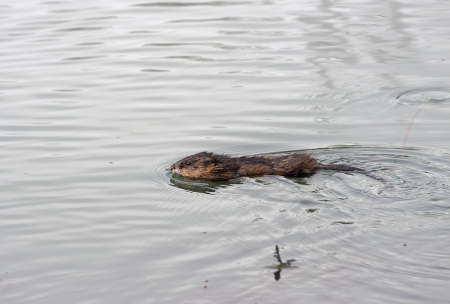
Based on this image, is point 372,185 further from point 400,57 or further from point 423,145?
point 400,57

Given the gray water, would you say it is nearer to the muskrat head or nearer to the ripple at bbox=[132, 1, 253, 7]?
the muskrat head

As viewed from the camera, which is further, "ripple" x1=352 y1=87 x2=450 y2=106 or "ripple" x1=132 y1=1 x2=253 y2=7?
"ripple" x1=132 y1=1 x2=253 y2=7

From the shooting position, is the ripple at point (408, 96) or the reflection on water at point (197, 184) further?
the ripple at point (408, 96)

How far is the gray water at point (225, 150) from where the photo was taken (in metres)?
4.78

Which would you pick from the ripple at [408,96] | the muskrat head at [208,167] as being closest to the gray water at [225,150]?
the ripple at [408,96]

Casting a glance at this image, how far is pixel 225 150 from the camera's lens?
8078 mm

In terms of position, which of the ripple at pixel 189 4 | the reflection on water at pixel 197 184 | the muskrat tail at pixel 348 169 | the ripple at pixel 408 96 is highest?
the ripple at pixel 189 4

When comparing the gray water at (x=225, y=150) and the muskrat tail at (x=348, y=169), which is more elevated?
the gray water at (x=225, y=150)

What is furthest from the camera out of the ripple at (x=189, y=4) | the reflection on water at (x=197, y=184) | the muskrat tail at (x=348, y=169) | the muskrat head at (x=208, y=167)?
the ripple at (x=189, y=4)

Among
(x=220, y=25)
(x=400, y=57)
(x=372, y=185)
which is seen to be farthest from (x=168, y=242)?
(x=220, y=25)

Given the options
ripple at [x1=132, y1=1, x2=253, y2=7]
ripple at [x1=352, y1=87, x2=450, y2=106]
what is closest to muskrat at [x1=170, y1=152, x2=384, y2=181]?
ripple at [x1=352, y1=87, x2=450, y2=106]

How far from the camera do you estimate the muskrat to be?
6992 mm

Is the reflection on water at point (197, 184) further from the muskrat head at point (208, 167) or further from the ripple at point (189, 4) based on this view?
the ripple at point (189, 4)

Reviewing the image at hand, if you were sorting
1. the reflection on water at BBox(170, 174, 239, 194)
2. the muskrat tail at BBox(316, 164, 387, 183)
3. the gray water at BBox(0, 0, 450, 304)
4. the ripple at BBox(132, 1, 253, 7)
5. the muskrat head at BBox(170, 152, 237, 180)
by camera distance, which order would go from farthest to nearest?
1. the ripple at BBox(132, 1, 253, 7)
2. the muskrat head at BBox(170, 152, 237, 180)
3. the reflection on water at BBox(170, 174, 239, 194)
4. the muskrat tail at BBox(316, 164, 387, 183)
5. the gray water at BBox(0, 0, 450, 304)
